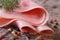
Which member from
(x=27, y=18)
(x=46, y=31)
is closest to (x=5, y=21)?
(x=27, y=18)

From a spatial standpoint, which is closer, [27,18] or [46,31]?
[46,31]

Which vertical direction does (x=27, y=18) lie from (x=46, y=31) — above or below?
above

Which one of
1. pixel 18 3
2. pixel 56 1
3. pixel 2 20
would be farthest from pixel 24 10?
pixel 56 1

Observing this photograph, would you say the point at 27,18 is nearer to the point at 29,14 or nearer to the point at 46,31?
the point at 29,14

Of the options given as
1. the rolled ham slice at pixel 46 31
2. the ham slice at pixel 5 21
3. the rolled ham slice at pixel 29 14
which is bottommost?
the rolled ham slice at pixel 46 31

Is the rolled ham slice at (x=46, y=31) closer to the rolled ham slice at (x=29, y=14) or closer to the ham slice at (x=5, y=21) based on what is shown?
the rolled ham slice at (x=29, y=14)

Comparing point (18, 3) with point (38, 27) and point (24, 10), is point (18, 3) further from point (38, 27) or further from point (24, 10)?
point (38, 27)

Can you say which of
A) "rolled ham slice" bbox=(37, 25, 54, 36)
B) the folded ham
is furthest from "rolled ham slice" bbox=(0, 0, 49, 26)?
"rolled ham slice" bbox=(37, 25, 54, 36)

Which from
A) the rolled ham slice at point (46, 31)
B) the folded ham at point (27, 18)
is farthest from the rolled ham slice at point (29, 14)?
the rolled ham slice at point (46, 31)

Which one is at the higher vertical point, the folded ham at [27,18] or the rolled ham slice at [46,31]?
the folded ham at [27,18]
